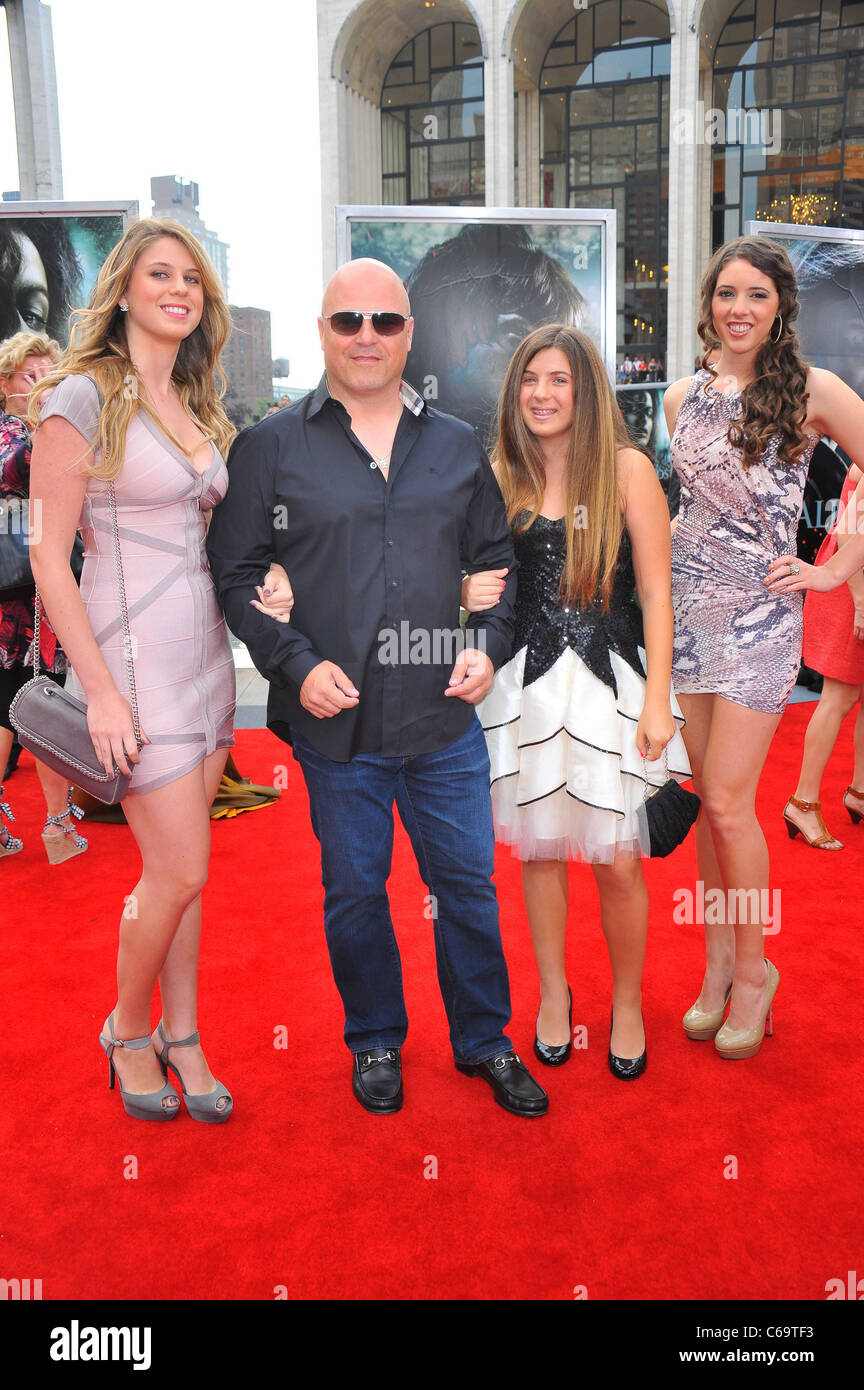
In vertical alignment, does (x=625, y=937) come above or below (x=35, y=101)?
below

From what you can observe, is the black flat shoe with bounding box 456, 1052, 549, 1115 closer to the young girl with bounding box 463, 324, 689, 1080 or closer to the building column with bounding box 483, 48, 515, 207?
the young girl with bounding box 463, 324, 689, 1080

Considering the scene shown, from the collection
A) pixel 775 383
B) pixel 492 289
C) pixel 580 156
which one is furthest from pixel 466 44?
pixel 775 383

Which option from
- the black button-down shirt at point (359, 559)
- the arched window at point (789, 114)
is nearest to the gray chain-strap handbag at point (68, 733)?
the black button-down shirt at point (359, 559)

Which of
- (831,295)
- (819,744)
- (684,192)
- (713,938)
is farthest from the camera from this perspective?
(684,192)

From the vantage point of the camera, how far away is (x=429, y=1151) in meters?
2.48

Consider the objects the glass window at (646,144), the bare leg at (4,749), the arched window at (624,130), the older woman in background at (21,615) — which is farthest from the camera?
the glass window at (646,144)

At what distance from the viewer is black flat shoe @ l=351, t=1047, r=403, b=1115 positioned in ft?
8.64

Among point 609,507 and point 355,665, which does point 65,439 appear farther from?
point 609,507

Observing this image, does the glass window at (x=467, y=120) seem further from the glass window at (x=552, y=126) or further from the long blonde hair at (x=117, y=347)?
the long blonde hair at (x=117, y=347)

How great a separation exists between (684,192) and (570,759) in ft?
61.1

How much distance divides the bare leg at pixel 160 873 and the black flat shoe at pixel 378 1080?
1.94 feet

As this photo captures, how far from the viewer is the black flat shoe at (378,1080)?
2.63 metres

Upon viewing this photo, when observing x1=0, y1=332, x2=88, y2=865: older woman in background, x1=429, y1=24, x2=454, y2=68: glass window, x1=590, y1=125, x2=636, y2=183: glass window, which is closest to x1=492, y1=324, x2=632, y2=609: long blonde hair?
x1=0, y1=332, x2=88, y2=865: older woman in background

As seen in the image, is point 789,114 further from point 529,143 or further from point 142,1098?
point 142,1098
